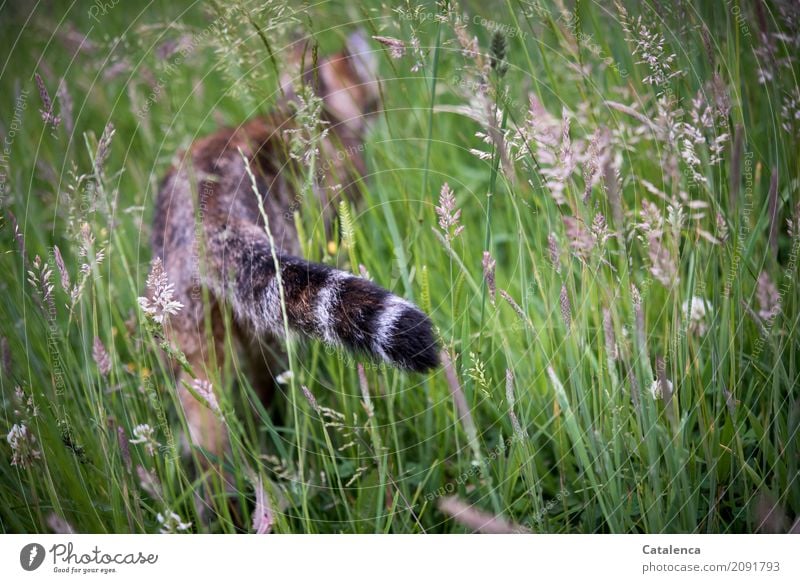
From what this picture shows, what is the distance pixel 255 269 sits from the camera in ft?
4.87

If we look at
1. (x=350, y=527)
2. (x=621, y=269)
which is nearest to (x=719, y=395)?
(x=621, y=269)

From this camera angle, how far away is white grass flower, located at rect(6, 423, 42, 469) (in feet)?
4.64

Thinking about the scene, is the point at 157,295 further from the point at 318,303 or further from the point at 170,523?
the point at 170,523

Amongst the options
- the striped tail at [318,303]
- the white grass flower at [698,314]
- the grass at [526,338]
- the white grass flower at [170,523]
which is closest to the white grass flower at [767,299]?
the grass at [526,338]

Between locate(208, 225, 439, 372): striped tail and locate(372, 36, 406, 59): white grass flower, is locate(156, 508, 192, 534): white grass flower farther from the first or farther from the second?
locate(372, 36, 406, 59): white grass flower

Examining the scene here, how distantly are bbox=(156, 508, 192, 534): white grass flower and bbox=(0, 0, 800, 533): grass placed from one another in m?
0.01

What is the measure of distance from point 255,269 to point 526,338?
0.70 m

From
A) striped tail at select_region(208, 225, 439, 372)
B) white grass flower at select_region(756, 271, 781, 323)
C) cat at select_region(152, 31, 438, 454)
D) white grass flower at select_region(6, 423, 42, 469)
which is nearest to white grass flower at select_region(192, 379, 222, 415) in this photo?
cat at select_region(152, 31, 438, 454)

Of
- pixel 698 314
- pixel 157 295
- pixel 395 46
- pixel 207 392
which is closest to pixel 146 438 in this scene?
pixel 207 392

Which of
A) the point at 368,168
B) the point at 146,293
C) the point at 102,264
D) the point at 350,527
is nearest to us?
the point at 350,527

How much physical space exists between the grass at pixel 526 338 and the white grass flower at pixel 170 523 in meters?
0.01

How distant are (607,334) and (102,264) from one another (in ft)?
4.43
